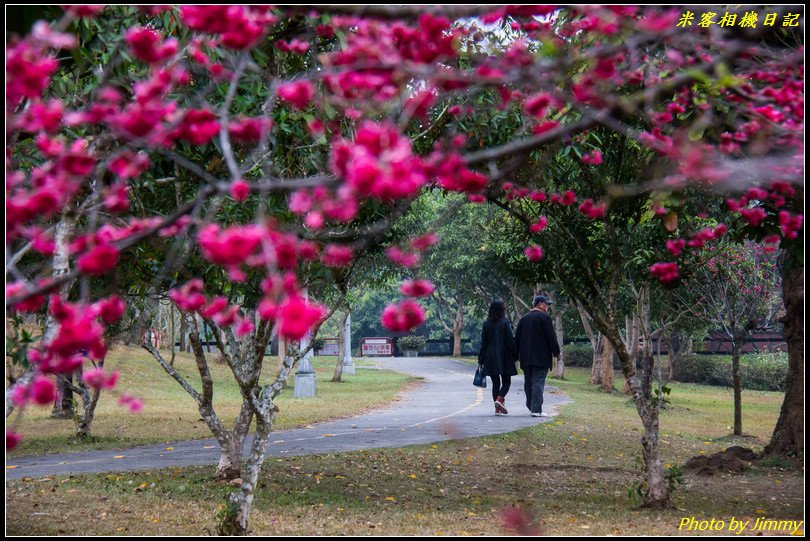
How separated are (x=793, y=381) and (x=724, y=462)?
4.90ft

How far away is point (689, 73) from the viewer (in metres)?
2.79

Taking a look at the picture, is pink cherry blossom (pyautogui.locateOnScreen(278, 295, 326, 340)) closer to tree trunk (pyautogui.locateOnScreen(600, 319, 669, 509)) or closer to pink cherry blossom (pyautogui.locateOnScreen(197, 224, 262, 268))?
pink cherry blossom (pyautogui.locateOnScreen(197, 224, 262, 268))

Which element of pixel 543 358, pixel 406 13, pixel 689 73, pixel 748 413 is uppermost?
pixel 406 13

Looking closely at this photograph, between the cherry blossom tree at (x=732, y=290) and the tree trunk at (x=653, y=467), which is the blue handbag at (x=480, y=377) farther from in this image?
the tree trunk at (x=653, y=467)

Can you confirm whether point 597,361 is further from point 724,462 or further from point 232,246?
point 232,246

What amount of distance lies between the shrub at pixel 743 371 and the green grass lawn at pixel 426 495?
20.9 metres

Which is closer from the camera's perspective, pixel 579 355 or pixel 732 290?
pixel 732 290

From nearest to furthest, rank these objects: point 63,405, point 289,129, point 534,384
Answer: point 289,129, point 534,384, point 63,405

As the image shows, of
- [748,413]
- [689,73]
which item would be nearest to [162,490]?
[689,73]

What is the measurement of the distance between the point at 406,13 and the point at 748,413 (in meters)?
20.8

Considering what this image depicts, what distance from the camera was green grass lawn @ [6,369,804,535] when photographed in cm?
677

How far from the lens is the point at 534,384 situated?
589 inches

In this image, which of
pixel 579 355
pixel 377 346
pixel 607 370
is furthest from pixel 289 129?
pixel 377 346

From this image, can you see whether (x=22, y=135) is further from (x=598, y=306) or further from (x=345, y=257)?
(x=598, y=306)
